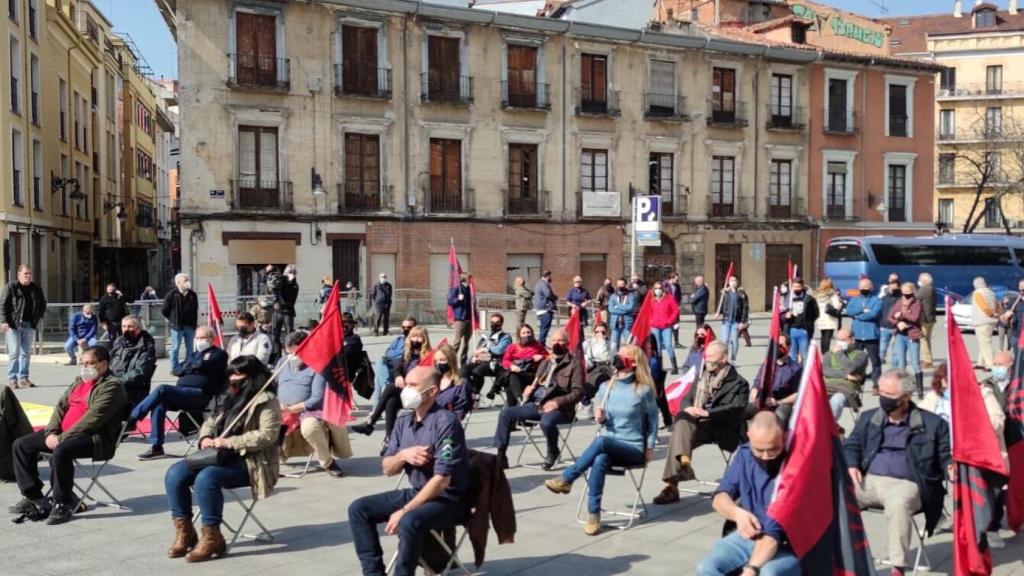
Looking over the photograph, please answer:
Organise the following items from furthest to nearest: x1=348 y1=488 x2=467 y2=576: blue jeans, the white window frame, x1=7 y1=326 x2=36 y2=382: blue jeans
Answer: the white window frame → x1=7 y1=326 x2=36 y2=382: blue jeans → x1=348 y1=488 x2=467 y2=576: blue jeans

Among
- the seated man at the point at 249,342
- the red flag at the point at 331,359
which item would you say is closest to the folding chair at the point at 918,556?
the red flag at the point at 331,359

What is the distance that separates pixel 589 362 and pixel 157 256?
56.2 m

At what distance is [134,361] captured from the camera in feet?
36.0

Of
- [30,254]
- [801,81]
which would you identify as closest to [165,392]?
[30,254]

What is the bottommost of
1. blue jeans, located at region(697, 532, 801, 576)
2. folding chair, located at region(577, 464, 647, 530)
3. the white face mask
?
folding chair, located at region(577, 464, 647, 530)

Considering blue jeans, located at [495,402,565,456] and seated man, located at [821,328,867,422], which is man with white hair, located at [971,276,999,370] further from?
blue jeans, located at [495,402,565,456]

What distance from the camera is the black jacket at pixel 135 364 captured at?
10.9 metres

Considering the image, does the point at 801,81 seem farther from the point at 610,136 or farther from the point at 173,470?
the point at 173,470

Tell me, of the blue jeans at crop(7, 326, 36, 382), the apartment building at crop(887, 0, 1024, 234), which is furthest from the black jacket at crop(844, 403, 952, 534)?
the apartment building at crop(887, 0, 1024, 234)

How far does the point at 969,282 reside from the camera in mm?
37594

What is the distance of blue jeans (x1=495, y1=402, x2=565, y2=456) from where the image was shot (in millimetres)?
10250

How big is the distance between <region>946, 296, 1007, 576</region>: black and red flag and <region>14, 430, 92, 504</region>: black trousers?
6693mm

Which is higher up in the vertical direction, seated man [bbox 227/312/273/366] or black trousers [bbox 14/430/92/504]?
seated man [bbox 227/312/273/366]

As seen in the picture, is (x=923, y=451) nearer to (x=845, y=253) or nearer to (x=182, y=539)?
(x=182, y=539)
